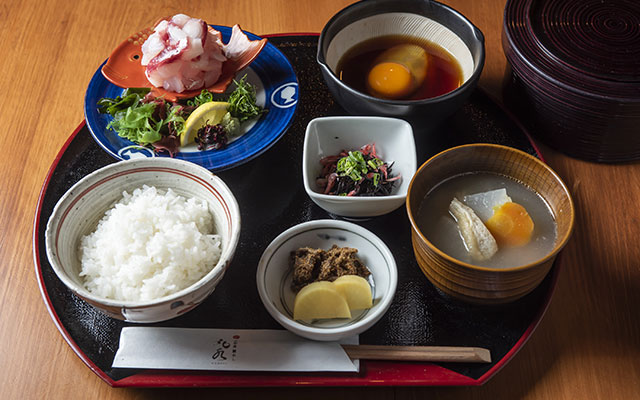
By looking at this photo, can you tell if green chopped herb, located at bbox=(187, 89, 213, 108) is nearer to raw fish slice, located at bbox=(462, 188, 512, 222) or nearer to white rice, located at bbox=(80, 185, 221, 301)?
white rice, located at bbox=(80, 185, 221, 301)

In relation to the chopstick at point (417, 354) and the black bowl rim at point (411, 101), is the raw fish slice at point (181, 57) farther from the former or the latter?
the chopstick at point (417, 354)

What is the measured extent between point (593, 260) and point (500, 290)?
1.90 feet

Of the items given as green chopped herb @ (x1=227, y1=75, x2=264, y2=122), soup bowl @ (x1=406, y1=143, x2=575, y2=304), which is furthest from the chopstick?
green chopped herb @ (x1=227, y1=75, x2=264, y2=122)

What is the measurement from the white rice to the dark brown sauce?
2.73 feet

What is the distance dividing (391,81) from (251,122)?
56cm

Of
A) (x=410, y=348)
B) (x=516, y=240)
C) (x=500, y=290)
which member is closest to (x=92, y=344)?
(x=410, y=348)

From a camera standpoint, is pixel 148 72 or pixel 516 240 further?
pixel 148 72

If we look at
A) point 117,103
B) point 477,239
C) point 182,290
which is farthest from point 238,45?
point 477,239

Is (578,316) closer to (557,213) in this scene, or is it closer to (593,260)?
(593,260)

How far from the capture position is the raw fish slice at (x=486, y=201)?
5.70 feet

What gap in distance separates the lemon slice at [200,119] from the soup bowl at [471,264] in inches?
30.2

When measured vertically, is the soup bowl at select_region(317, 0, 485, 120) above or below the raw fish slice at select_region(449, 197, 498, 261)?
above

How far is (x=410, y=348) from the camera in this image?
64.1 inches

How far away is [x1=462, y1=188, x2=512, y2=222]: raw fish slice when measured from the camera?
174cm
